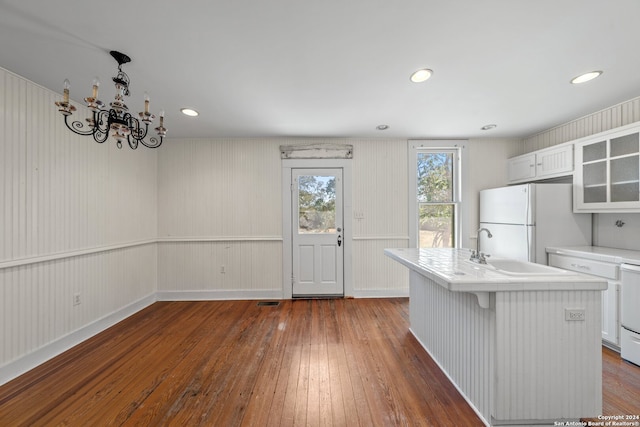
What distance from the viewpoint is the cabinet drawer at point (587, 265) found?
220 centimetres

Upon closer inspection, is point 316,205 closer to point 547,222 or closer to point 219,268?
point 219,268

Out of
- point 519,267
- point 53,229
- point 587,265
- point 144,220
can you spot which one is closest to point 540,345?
point 519,267

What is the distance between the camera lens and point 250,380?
1.89m

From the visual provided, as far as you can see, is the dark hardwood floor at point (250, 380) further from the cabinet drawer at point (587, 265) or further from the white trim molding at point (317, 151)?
the white trim molding at point (317, 151)

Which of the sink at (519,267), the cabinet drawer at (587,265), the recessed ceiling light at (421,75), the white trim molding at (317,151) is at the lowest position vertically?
the cabinet drawer at (587,265)

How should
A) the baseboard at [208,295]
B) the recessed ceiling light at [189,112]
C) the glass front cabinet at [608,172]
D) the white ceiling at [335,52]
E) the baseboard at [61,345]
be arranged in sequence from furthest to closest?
the baseboard at [208,295] < the recessed ceiling light at [189,112] < the glass front cabinet at [608,172] < the baseboard at [61,345] < the white ceiling at [335,52]

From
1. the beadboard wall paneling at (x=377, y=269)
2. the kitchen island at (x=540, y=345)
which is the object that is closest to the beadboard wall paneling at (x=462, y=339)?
the kitchen island at (x=540, y=345)

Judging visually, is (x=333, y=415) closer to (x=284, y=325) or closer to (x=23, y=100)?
(x=284, y=325)

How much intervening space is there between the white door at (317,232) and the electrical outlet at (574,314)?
2588 millimetres

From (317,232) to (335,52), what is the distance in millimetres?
2501

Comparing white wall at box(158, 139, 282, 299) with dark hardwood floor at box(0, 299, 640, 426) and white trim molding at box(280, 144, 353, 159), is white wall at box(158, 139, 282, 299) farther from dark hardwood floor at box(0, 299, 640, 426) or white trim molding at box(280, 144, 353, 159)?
dark hardwood floor at box(0, 299, 640, 426)

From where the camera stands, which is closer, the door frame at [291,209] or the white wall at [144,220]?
the white wall at [144,220]

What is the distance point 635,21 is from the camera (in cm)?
145

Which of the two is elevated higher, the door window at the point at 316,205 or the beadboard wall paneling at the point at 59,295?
the door window at the point at 316,205
